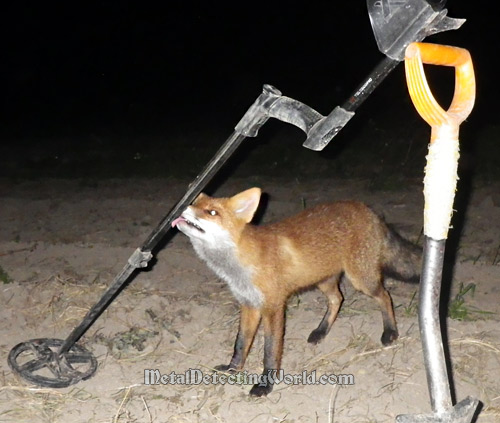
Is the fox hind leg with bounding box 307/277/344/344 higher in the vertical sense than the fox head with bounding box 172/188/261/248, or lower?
lower

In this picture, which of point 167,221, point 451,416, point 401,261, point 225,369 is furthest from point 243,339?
point 451,416

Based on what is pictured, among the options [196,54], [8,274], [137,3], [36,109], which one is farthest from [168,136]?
[137,3]

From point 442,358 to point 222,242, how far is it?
2.07 meters

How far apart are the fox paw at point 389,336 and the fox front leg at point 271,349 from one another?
827mm

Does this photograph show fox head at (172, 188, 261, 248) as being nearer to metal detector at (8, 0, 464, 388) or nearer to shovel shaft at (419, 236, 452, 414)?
metal detector at (8, 0, 464, 388)

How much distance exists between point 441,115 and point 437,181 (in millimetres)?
168

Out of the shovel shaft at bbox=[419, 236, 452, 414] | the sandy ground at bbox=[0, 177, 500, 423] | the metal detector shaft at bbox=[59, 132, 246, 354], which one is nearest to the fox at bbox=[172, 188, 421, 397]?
the sandy ground at bbox=[0, 177, 500, 423]

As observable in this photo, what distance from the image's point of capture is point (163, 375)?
3.86m

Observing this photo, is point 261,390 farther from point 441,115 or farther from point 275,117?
point 441,115

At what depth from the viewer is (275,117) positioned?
2.32 m

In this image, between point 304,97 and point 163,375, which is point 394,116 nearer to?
point 304,97

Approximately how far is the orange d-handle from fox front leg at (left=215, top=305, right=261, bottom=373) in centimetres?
244

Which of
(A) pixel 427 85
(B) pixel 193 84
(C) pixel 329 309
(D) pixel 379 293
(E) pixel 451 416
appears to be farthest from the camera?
(B) pixel 193 84

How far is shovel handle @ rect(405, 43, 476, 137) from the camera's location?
1.50m
